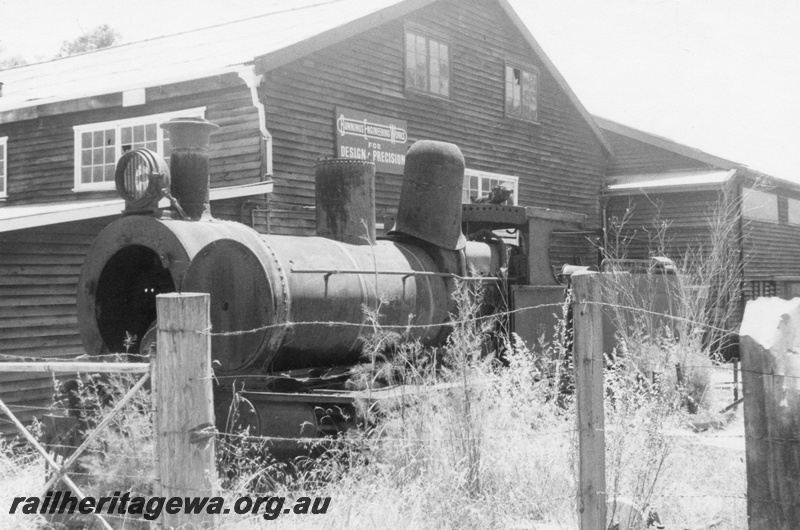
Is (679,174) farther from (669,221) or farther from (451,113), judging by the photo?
(451,113)

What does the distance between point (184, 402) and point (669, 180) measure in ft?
55.3

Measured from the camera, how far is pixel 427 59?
15.6 metres

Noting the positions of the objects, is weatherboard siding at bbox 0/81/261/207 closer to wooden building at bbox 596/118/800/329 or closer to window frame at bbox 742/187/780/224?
wooden building at bbox 596/118/800/329

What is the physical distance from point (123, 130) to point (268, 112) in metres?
2.44

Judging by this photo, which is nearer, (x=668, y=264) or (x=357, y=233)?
(x=357, y=233)

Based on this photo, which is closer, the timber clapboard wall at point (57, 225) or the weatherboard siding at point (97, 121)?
the timber clapboard wall at point (57, 225)

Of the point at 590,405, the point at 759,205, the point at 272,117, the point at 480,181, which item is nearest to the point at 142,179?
the point at 590,405

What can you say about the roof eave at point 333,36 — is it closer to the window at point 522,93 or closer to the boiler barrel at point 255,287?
the window at point 522,93

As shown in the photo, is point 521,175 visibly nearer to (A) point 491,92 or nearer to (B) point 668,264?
(A) point 491,92

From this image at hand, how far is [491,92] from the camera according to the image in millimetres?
17062

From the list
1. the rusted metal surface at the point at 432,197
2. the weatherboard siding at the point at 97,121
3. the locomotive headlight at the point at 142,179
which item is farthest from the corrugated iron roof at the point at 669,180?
the locomotive headlight at the point at 142,179

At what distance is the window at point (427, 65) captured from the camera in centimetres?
1512

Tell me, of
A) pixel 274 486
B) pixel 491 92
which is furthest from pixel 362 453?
pixel 491 92

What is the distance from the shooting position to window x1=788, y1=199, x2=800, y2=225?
22.7 m
